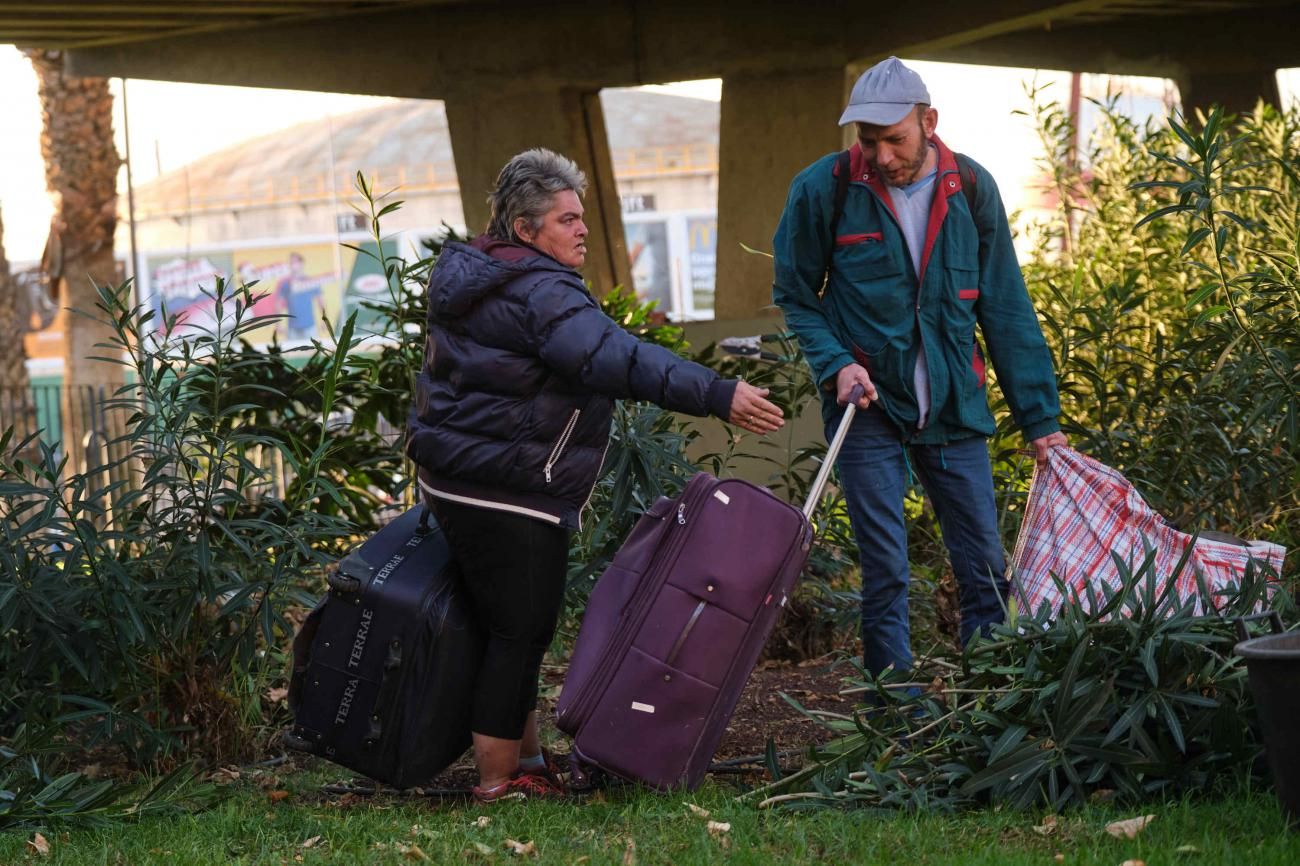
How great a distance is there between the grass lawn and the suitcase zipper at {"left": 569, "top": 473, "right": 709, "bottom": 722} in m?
0.28

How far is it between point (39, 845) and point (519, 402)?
171 cm

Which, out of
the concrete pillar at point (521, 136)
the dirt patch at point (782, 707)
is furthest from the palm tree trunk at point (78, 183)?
the dirt patch at point (782, 707)

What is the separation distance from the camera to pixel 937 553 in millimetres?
6980

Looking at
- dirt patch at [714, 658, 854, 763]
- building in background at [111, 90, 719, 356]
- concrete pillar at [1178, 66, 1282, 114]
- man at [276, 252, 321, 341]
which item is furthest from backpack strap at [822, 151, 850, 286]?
man at [276, 252, 321, 341]

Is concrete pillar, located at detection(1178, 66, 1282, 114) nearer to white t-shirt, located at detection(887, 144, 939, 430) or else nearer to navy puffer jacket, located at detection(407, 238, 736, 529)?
white t-shirt, located at detection(887, 144, 939, 430)

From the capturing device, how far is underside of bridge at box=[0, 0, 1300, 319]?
14.3m

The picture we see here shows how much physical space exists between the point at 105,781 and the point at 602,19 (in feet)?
36.6

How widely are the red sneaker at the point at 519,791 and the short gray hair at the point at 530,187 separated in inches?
61.0

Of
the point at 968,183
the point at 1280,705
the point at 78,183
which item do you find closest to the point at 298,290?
the point at 78,183

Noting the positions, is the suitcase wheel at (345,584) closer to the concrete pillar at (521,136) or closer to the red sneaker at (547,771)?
the red sneaker at (547,771)

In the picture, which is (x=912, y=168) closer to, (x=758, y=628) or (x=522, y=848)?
(x=758, y=628)

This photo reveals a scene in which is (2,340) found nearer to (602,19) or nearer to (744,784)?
(602,19)

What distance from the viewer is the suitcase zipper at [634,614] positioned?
4336 millimetres

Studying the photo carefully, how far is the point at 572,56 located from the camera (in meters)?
14.8
